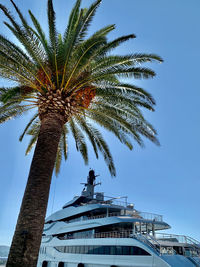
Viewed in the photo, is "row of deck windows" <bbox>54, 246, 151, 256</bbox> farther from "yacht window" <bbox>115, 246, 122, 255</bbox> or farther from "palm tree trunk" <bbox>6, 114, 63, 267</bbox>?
"palm tree trunk" <bbox>6, 114, 63, 267</bbox>

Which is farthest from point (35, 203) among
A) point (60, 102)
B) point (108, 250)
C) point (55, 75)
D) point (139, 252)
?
point (108, 250)

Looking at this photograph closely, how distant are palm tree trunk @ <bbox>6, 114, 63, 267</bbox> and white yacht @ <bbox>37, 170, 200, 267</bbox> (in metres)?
8.90

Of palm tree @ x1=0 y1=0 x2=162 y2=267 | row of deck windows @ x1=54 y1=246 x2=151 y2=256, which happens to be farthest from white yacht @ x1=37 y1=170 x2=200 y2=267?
palm tree @ x1=0 y1=0 x2=162 y2=267

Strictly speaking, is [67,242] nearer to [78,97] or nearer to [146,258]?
[146,258]

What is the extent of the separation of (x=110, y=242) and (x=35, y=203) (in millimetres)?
10545

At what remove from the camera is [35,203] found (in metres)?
6.57

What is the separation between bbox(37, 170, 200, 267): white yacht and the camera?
13.1 m

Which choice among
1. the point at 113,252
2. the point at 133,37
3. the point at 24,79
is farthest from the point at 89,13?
the point at 113,252

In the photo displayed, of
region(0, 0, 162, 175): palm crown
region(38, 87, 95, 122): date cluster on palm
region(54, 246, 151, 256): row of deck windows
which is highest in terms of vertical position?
region(0, 0, 162, 175): palm crown

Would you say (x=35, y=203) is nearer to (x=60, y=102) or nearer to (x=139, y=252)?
(x=60, y=102)

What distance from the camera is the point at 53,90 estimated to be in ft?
28.5

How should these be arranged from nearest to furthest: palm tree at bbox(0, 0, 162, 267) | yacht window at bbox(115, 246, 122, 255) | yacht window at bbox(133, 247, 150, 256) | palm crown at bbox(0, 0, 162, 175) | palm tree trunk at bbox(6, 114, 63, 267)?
palm tree trunk at bbox(6, 114, 63, 267)
palm tree at bbox(0, 0, 162, 267)
palm crown at bbox(0, 0, 162, 175)
yacht window at bbox(133, 247, 150, 256)
yacht window at bbox(115, 246, 122, 255)

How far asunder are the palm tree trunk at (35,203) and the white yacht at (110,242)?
8904 mm

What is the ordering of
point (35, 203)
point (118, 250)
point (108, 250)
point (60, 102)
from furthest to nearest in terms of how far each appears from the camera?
point (108, 250)
point (118, 250)
point (60, 102)
point (35, 203)
